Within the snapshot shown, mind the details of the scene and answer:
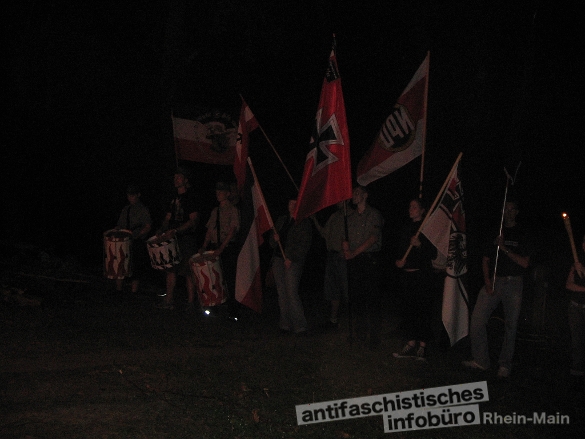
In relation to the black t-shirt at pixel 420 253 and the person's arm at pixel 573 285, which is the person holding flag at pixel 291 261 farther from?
the person's arm at pixel 573 285

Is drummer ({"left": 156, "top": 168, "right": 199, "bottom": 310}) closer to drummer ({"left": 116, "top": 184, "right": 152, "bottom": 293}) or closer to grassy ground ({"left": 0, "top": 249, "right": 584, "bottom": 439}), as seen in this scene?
grassy ground ({"left": 0, "top": 249, "right": 584, "bottom": 439})

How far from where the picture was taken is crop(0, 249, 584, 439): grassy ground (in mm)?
6371

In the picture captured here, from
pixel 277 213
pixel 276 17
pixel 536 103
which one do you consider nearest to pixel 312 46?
pixel 276 17

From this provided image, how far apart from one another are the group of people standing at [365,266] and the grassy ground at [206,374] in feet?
1.03

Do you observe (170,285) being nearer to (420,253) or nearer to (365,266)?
(365,266)

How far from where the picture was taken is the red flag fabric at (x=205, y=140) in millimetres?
13719

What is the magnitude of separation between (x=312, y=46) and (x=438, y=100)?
6061 mm

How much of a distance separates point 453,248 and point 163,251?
436 cm

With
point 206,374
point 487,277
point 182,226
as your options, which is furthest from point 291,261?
point 487,277

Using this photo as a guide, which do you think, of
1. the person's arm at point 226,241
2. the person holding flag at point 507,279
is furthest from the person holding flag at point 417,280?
the person's arm at point 226,241

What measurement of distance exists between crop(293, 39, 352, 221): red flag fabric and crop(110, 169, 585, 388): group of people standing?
1.15 feet

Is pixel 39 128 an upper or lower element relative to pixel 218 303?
upper

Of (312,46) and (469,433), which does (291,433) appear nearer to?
(469,433)

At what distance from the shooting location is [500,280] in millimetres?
8250
